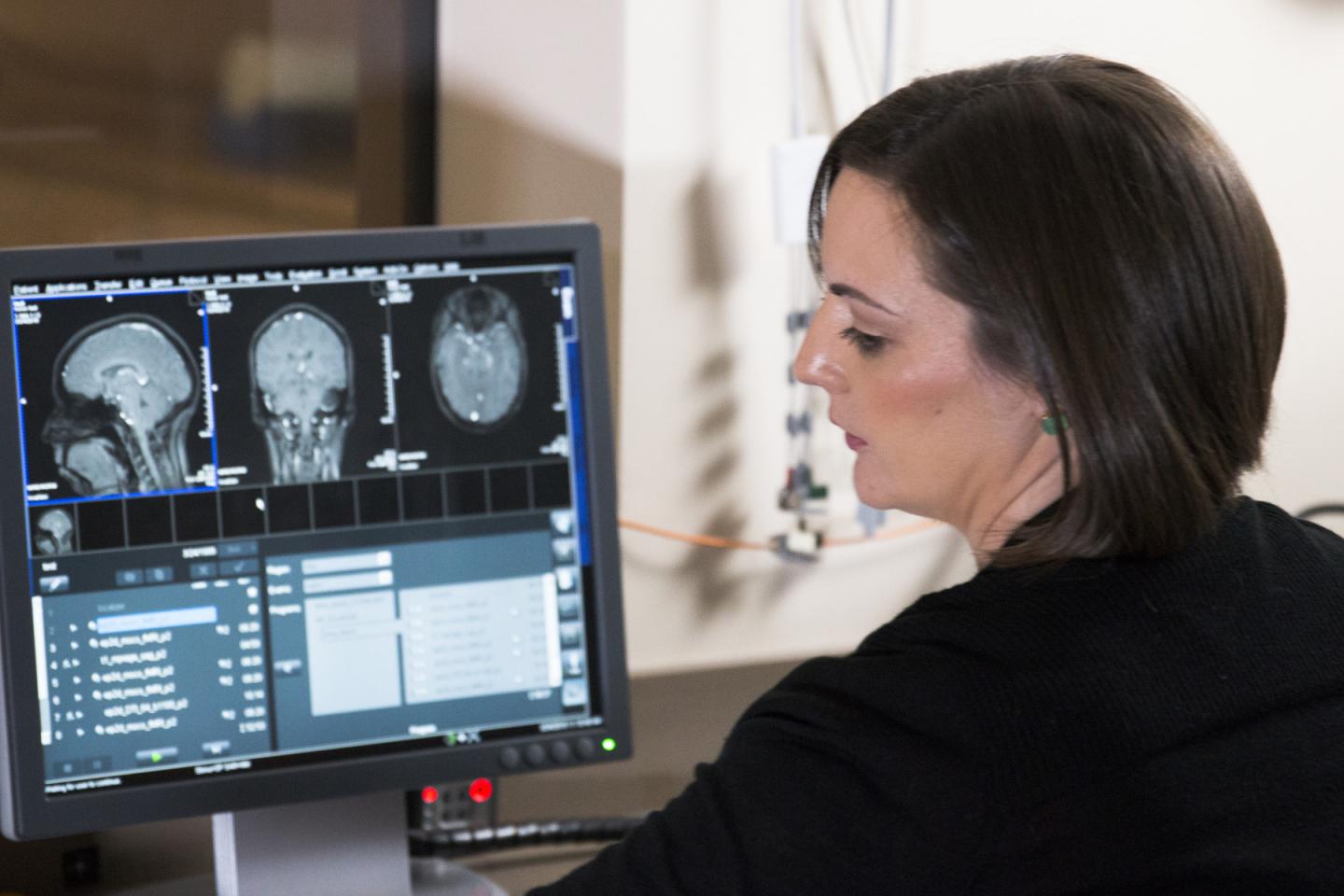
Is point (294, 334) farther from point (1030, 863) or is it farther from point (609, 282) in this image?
point (1030, 863)

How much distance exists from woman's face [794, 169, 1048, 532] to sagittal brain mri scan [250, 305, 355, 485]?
33 cm

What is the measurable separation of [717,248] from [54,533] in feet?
2.36

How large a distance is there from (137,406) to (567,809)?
74cm

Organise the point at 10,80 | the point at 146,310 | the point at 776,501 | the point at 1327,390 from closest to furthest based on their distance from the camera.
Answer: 1. the point at 146,310
2. the point at 10,80
3. the point at 776,501
4. the point at 1327,390

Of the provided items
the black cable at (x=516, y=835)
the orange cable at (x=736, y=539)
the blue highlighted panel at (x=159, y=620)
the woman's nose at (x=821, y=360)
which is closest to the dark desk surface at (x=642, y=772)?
the black cable at (x=516, y=835)

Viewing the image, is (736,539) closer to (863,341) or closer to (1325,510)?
(863,341)

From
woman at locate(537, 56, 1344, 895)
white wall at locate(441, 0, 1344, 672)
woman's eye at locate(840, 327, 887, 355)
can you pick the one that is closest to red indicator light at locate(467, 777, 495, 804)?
white wall at locate(441, 0, 1344, 672)

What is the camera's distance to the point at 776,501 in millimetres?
1609

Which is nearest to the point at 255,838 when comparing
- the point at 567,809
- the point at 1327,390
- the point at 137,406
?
the point at 137,406

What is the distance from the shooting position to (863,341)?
921 mm

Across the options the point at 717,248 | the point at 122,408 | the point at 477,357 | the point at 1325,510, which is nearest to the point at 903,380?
the point at 477,357

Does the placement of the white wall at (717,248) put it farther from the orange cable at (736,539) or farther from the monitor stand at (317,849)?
the monitor stand at (317,849)

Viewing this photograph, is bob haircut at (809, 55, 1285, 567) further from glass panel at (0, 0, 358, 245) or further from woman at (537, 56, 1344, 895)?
glass panel at (0, 0, 358, 245)

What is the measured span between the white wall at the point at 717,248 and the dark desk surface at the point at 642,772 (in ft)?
0.17
